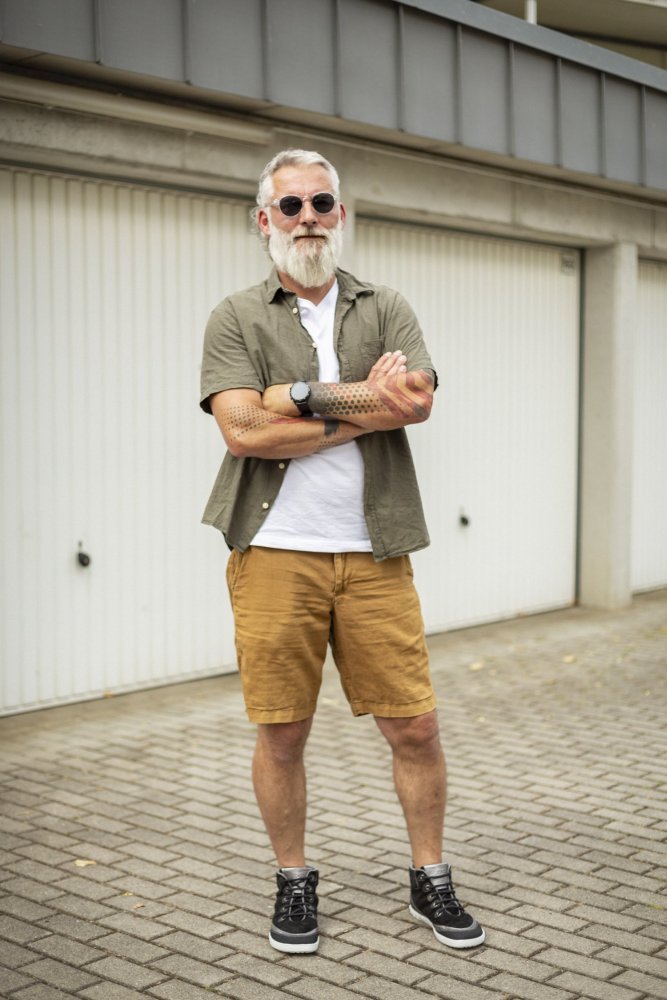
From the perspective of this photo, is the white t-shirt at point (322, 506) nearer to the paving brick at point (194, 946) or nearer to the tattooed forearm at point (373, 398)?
the tattooed forearm at point (373, 398)

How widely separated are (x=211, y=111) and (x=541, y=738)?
3.67 meters

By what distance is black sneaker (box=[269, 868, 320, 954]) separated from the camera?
383 centimetres

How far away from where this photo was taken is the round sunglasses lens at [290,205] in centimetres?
→ 386

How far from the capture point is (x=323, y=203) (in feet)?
12.7

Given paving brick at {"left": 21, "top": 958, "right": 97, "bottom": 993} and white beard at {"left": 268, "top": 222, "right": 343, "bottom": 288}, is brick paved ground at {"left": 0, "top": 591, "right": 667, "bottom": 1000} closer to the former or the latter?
paving brick at {"left": 21, "top": 958, "right": 97, "bottom": 993}

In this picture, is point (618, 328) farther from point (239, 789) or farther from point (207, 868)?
point (207, 868)

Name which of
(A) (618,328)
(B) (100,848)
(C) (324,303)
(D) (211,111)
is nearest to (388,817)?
(B) (100,848)

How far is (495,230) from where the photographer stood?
9117mm

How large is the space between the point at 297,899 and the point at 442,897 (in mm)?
440

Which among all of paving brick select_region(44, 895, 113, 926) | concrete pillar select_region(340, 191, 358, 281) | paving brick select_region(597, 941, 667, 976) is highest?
concrete pillar select_region(340, 191, 358, 281)

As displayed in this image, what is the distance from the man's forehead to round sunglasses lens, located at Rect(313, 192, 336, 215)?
2 centimetres

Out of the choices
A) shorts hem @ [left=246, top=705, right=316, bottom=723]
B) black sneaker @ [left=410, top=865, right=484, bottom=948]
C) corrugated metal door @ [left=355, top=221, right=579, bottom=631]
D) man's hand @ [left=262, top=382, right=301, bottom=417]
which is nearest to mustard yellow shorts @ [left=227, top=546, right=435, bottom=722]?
shorts hem @ [left=246, top=705, right=316, bottom=723]

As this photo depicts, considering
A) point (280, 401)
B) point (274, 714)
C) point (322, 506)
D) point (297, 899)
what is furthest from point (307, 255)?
point (297, 899)

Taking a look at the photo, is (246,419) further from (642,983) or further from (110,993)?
(642,983)
